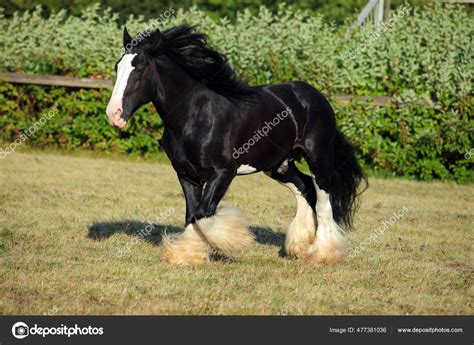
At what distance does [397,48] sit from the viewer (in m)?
14.8

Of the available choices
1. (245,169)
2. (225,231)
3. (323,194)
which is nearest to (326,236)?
(323,194)

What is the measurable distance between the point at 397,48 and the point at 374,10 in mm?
4473

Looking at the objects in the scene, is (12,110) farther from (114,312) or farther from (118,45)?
(114,312)

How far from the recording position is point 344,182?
28.2 feet

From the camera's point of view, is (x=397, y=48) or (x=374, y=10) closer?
(x=397, y=48)

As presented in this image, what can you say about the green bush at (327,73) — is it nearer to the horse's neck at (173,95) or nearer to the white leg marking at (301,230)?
the white leg marking at (301,230)

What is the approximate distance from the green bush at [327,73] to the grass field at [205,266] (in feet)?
5.46

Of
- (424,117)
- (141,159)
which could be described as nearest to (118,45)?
(141,159)

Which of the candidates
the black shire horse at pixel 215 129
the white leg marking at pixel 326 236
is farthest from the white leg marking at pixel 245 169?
the white leg marking at pixel 326 236

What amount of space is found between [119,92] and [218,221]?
1.45m

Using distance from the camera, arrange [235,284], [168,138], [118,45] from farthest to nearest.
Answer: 1. [118,45]
2. [168,138]
3. [235,284]

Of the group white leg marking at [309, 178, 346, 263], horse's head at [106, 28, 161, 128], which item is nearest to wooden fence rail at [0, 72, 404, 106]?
white leg marking at [309, 178, 346, 263]

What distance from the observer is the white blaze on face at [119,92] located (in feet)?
22.0

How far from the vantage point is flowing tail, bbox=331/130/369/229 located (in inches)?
334
